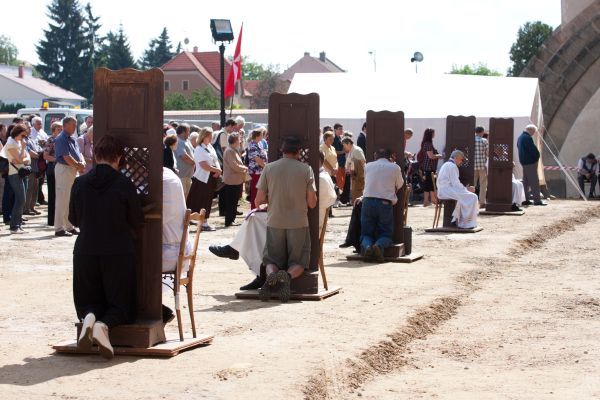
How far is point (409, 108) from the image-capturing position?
3266 centimetres

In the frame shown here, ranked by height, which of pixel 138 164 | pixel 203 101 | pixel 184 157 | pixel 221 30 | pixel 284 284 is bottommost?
pixel 284 284

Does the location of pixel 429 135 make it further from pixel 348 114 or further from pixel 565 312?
pixel 565 312

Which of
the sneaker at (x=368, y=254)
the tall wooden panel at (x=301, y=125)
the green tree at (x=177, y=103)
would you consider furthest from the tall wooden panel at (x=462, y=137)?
the green tree at (x=177, y=103)

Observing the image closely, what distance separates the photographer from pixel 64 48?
112 metres

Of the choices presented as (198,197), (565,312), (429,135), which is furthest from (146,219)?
(429,135)

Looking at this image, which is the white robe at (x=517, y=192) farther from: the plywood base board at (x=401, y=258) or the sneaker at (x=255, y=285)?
the sneaker at (x=255, y=285)

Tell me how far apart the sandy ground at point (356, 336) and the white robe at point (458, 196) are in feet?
13.1

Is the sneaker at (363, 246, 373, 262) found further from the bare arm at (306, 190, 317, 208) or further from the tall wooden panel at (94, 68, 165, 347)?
the tall wooden panel at (94, 68, 165, 347)

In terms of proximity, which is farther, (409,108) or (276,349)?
(409,108)

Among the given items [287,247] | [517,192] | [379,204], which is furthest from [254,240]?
[517,192]

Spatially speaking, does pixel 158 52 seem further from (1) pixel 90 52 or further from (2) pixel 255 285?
(2) pixel 255 285

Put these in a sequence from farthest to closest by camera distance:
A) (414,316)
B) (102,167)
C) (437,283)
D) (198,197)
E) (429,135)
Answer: (429,135) < (198,197) < (437,283) < (414,316) < (102,167)

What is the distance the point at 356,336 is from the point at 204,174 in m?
11.3

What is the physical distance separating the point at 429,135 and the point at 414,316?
660 inches
